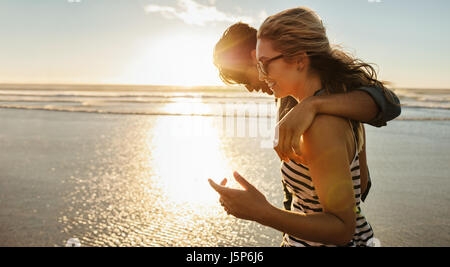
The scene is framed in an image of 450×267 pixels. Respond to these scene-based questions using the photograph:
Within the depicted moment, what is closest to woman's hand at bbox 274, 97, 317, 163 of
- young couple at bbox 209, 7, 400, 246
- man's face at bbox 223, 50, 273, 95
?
young couple at bbox 209, 7, 400, 246

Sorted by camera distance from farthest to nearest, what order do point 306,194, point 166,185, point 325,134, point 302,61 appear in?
point 166,185 → point 306,194 → point 302,61 → point 325,134

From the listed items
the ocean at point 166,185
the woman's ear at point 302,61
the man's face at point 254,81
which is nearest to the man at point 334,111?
the woman's ear at point 302,61

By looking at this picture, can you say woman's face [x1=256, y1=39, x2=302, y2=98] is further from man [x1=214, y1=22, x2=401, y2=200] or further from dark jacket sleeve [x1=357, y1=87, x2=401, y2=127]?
dark jacket sleeve [x1=357, y1=87, x2=401, y2=127]

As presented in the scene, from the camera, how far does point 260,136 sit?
1009cm

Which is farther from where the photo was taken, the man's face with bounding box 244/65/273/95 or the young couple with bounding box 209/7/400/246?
the man's face with bounding box 244/65/273/95

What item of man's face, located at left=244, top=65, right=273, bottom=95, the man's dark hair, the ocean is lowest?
the ocean

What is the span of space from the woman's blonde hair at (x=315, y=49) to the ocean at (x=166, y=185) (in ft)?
8.84

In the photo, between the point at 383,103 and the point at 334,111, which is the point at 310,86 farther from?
the point at 383,103

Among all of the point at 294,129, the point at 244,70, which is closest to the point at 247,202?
the point at 294,129

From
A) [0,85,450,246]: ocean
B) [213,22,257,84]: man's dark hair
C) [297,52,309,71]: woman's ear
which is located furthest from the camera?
[0,85,450,246]: ocean

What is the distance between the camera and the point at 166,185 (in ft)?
18.1

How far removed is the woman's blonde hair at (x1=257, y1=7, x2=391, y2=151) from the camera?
1290mm

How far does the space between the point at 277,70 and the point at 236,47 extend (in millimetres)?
1113
